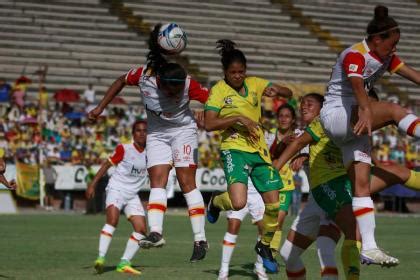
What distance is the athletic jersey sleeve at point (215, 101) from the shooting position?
37.1ft

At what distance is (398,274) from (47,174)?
19.4 metres

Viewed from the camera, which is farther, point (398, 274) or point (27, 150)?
point (27, 150)

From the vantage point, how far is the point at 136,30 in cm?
3997

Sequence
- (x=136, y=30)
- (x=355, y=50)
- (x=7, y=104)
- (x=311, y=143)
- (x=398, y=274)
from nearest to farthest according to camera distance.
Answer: (x=355, y=50) < (x=311, y=143) < (x=398, y=274) < (x=7, y=104) < (x=136, y=30)

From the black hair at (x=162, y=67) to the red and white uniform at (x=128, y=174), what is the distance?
3.69 m

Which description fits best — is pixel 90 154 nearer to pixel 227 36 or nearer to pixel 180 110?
pixel 227 36

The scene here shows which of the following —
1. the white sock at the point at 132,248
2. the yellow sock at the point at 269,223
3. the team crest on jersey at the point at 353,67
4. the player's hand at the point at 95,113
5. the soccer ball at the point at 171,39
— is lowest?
the white sock at the point at 132,248

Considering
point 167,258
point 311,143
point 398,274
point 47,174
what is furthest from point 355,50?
point 47,174

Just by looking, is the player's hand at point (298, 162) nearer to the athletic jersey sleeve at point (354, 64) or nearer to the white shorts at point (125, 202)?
the athletic jersey sleeve at point (354, 64)

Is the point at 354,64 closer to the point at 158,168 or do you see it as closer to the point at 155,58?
the point at 155,58

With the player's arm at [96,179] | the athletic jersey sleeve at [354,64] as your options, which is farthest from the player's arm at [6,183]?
the athletic jersey sleeve at [354,64]

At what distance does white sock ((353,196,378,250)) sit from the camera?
8.96 meters

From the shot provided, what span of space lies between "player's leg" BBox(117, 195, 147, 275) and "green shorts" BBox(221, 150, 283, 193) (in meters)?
1.97

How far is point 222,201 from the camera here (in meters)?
12.6
